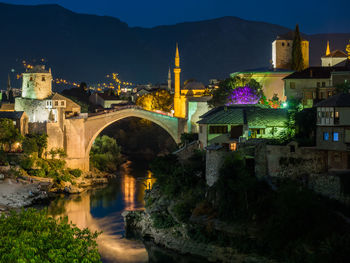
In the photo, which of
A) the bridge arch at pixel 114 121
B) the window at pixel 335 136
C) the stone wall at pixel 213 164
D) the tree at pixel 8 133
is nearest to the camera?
the window at pixel 335 136

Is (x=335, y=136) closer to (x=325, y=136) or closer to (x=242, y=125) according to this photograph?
(x=325, y=136)

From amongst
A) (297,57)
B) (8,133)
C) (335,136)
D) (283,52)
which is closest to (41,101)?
(8,133)

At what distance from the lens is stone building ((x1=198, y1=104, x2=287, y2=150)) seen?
30141 mm

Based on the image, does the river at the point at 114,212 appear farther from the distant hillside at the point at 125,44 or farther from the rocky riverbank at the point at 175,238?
the distant hillside at the point at 125,44

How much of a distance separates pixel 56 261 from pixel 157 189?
15.4 m

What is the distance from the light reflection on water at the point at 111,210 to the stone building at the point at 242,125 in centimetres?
667

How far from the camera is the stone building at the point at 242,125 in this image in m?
30.1

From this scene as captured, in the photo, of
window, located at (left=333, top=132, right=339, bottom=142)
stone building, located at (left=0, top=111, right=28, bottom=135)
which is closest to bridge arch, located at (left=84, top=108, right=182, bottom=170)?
stone building, located at (left=0, top=111, right=28, bottom=135)

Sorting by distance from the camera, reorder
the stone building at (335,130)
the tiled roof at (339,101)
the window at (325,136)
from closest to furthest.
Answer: the stone building at (335,130) → the tiled roof at (339,101) → the window at (325,136)

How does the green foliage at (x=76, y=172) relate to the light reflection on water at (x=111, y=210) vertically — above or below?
above

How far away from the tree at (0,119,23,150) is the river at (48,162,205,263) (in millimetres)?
6256

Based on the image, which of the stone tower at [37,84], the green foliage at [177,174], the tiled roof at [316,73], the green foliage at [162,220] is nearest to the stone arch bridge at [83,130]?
the stone tower at [37,84]

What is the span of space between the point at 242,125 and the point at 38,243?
16.8m

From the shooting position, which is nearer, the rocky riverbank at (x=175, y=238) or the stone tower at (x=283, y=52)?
the rocky riverbank at (x=175, y=238)
